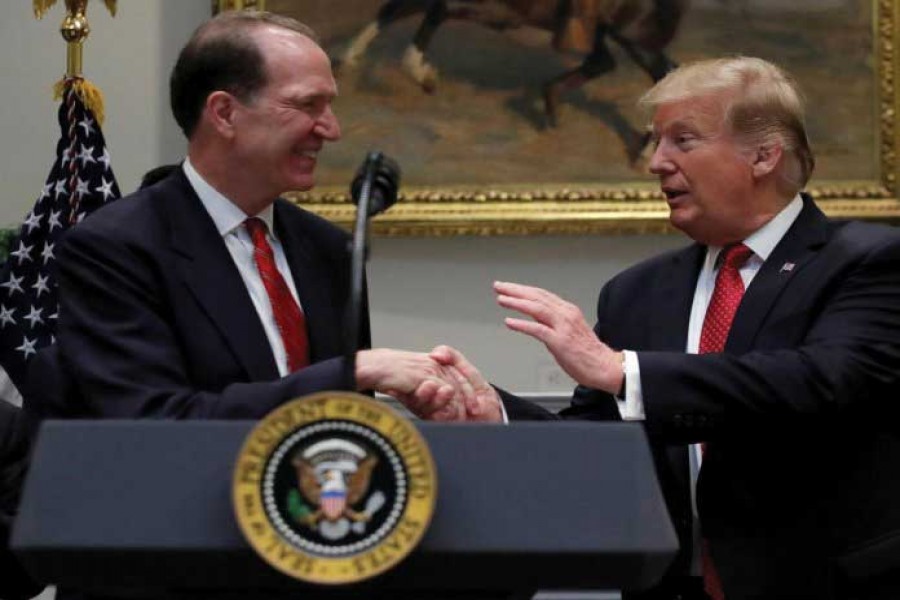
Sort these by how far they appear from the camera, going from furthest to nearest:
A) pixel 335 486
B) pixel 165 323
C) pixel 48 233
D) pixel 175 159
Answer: pixel 175 159
pixel 48 233
pixel 165 323
pixel 335 486

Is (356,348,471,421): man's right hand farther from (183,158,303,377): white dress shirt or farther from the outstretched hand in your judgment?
(183,158,303,377): white dress shirt

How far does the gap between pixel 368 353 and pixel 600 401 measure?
1.16 m

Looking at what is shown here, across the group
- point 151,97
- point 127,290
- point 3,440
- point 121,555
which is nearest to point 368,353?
point 127,290

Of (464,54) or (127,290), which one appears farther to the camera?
(464,54)

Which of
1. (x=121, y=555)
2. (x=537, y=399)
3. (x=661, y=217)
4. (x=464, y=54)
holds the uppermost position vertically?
(x=121, y=555)

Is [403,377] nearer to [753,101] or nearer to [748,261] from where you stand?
[748,261]

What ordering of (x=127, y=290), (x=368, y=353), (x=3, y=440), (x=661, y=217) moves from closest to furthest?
(x=368, y=353)
(x=127, y=290)
(x=3, y=440)
(x=661, y=217)

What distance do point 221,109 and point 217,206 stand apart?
9.1 inches

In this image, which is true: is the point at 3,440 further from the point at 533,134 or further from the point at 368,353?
the point at 533,134

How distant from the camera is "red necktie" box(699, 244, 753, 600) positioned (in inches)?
143

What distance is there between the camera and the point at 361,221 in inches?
87.5


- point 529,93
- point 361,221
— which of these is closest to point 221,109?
point 361,221

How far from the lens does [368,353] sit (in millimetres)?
2775

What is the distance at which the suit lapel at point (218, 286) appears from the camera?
3.06 meters
